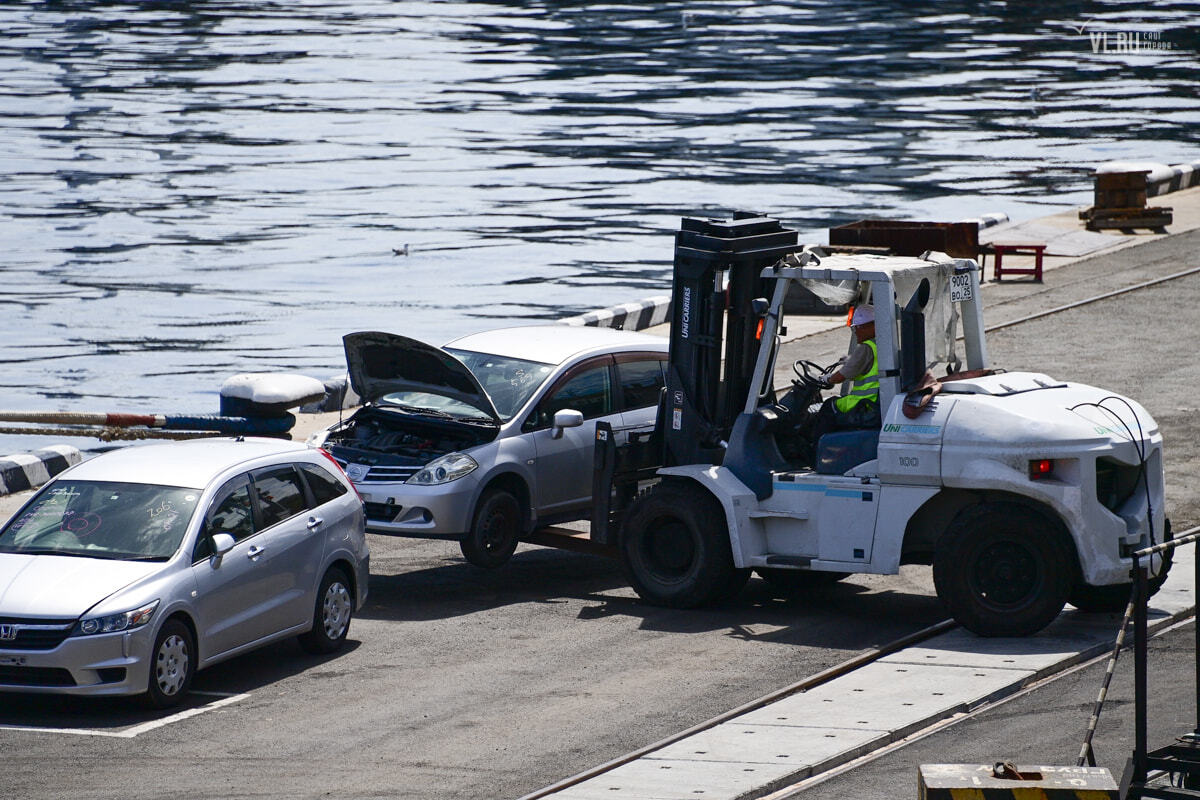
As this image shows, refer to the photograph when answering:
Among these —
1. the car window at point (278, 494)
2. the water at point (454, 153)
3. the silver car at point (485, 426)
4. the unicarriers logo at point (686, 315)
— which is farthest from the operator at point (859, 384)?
the water at point (454, 153)

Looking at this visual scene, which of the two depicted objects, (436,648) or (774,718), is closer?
(774,718)

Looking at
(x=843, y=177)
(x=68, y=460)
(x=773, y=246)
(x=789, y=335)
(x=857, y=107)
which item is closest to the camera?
(x=773, y=246)

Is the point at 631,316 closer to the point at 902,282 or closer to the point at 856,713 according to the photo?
the point at 902,282

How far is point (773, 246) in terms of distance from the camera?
14297 millimetres

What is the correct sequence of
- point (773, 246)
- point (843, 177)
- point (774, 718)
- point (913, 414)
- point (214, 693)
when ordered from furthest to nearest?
point (843, 177) < point (773, 246) < point (913, 414) < point (214, 693) < point (774, 718)

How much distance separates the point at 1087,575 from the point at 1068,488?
599 mm

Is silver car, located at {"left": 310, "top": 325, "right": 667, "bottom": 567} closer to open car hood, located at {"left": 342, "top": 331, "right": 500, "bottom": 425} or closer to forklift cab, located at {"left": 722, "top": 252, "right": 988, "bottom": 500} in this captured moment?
open car hood, located at {"left": 342, "top": 331, "right": 500, "bottom": 425}

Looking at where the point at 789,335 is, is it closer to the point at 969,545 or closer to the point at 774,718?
the point at 969,545

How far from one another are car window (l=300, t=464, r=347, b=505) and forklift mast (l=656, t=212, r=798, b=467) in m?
2.60

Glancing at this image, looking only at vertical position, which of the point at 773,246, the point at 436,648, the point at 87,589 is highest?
the point at 773,246

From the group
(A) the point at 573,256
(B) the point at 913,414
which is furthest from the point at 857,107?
(B) the point at 913,414

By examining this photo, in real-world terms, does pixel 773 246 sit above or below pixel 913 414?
above

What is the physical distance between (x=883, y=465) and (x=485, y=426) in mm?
3482

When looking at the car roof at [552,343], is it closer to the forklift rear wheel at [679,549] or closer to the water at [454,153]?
the forklift rear wheel at [679,549]
